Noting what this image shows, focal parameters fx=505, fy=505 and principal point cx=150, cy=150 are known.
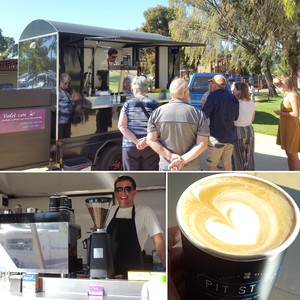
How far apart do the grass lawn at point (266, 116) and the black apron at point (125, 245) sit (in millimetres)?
2529

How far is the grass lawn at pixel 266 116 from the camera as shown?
4.43 m

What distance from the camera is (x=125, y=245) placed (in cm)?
210

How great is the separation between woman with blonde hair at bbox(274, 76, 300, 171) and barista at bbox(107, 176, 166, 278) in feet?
6.24

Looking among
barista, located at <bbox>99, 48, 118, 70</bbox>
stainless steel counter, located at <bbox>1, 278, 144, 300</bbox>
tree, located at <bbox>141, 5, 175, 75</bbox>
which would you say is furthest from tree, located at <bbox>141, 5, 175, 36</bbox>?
stainless steel counter, located at <bbox>1, 278, 144, 300</bbox>

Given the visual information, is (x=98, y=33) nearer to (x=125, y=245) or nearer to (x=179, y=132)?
(x=179, y=132)

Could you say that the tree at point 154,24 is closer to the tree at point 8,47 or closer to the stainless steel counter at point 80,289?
the tree at point 8,47

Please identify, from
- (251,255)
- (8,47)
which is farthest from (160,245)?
(8,47)

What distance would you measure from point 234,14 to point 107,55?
1.05 metres

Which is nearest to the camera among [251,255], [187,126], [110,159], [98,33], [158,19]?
[251,255]

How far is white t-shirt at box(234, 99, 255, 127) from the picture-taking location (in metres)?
3.79

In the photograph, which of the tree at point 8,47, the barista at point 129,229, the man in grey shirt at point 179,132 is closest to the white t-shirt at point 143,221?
the barista at point 129,229

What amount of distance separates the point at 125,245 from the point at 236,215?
494 mm

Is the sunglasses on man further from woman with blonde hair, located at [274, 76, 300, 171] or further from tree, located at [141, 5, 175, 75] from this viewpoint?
woman with blonde hair, located at [274, 76, 300, 171]

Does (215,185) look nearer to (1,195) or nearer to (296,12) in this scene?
(1,195)
